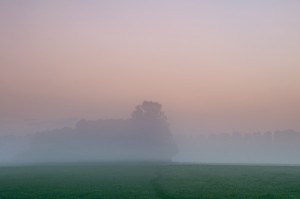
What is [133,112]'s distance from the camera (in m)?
198

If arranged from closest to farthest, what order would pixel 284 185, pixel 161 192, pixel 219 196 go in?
pixel 219 196, pixel 161 192, pixel 284 185

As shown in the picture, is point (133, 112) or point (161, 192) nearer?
point (161, 192)

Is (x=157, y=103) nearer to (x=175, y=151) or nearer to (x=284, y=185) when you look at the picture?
(x=175, y=151)

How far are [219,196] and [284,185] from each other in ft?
46.5

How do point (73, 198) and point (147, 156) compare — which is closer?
point (73, 198)

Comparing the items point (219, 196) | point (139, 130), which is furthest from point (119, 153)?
point (219, 196)

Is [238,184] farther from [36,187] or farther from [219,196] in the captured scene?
[36,187]

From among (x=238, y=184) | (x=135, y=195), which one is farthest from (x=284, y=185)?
(x=135, y=195)

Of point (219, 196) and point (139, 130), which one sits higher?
point (139, 130)

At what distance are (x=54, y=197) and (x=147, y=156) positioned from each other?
13926cm

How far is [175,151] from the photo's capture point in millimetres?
178250

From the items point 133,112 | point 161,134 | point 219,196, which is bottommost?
point 219,196

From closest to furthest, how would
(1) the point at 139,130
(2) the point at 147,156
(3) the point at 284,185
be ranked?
(3) the point at 284,185 < (2) the point at 147,156 < (1) the point at 139,130

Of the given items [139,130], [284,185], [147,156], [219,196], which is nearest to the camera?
[219,196]
